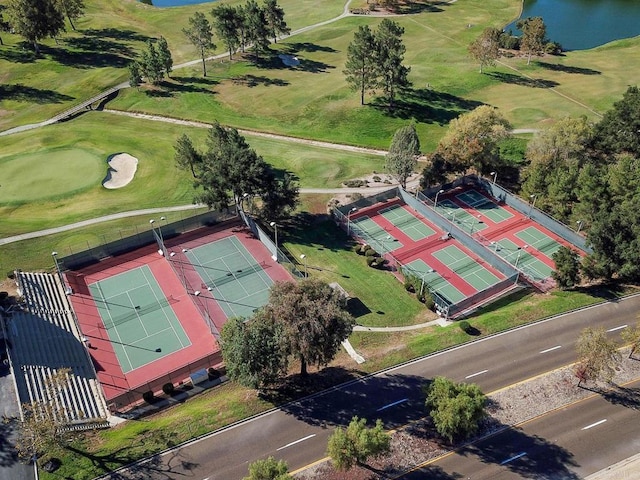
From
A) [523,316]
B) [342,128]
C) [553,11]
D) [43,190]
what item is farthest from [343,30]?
[523,316]

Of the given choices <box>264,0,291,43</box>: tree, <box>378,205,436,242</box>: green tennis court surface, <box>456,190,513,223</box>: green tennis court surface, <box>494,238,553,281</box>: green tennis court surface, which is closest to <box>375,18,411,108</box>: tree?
<box>456,190,513,223</box>: green tennis court surface

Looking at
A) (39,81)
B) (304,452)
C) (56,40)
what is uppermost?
(56,40)

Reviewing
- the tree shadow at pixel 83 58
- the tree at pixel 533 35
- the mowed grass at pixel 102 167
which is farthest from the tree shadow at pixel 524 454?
the tree shadow at pixel 83 58

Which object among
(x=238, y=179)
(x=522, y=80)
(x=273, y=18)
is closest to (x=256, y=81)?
(x=273, y=18)

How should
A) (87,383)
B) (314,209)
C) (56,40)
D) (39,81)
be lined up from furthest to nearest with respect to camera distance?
1. (56,40)
2. (39,81)
3. (314,209)
4. (87,383)

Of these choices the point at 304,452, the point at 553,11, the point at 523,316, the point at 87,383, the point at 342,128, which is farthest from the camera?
the point at 553,11

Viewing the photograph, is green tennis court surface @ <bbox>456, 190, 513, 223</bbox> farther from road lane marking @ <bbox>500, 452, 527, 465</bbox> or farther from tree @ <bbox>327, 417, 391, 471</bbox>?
tree @ <bbox>327, 417, 391, 471</bbox>

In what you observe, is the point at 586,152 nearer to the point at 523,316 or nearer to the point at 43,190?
the point at 523,316

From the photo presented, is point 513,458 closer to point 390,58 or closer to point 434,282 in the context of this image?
point 434,282
